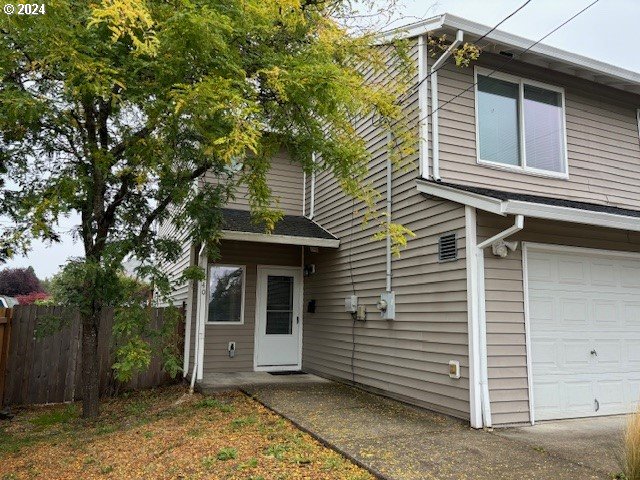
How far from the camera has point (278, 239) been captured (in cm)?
820

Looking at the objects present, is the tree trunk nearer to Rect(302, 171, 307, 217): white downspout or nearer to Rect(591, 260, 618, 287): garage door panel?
Rect(302, 171, 307, 217): white downspout

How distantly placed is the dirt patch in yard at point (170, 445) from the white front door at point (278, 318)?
2.51m

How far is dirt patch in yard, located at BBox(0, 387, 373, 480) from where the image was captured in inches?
152

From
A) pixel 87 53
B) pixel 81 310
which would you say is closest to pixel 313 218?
pixel 81 310

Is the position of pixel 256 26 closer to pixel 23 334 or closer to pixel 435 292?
pixel 435 292

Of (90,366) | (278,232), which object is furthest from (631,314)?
(90,366)

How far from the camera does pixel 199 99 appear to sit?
4.31 m

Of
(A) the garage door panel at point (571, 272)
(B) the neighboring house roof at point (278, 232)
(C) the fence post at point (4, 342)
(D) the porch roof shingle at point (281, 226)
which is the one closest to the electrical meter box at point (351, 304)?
(B) the neighboring house roof at point (278, 232)

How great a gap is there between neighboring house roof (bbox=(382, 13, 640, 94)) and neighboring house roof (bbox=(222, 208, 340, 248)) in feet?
11.8

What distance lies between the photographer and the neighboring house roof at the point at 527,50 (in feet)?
20.2

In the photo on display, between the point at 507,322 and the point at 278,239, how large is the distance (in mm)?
4197

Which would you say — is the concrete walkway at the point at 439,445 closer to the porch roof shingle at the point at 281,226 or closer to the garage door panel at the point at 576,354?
the garage door panel at the point at 576,354

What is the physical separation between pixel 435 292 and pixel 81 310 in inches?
178

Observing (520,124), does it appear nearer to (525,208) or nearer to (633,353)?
(525,208)
